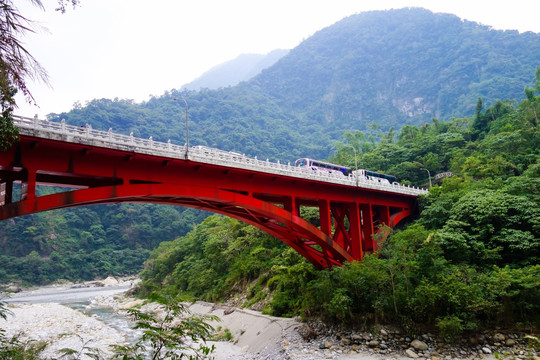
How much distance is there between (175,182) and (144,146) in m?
2.36

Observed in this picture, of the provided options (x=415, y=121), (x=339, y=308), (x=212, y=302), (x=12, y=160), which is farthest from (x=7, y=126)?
(x=415, y=121)

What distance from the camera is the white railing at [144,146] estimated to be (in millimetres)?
12336

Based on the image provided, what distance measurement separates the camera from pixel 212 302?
3338 cm

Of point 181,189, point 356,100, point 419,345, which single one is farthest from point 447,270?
point 356,100

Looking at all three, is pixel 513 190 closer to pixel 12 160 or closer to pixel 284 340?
pixel 284 340

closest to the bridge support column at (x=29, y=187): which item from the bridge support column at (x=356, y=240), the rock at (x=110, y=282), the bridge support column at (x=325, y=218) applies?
the bridge support column at (x=325, y=218)

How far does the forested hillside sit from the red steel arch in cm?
771

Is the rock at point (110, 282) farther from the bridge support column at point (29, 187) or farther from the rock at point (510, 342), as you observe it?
the rock at point (510, 342)

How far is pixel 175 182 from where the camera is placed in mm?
16609

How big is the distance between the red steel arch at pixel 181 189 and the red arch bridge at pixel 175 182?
0.03m

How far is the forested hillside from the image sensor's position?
168 ft

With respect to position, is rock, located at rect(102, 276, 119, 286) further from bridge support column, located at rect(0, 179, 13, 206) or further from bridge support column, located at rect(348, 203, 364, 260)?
bridge support column, located at rect(0, 179, 13, 206)

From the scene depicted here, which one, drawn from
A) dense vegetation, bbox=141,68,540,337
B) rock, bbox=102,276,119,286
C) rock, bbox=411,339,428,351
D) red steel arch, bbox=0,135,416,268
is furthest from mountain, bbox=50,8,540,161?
rock, bbox=411,339,428,351

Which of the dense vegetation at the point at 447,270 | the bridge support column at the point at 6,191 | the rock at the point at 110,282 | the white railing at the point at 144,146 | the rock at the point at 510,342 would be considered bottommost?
the rock at the point at 110,282
